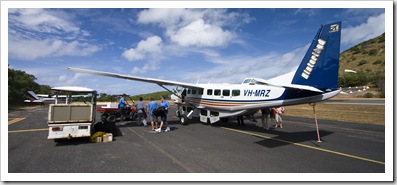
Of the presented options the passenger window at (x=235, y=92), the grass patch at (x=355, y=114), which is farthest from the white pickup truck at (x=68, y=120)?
the grass patch at (x=355, y=114)

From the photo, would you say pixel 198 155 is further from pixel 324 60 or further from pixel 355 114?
pixel 355 114

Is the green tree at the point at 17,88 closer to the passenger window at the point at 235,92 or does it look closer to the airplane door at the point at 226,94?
the airplane door at the point at 226,94

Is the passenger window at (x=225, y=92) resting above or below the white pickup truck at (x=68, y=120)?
above

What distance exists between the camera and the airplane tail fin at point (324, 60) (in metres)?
8.45

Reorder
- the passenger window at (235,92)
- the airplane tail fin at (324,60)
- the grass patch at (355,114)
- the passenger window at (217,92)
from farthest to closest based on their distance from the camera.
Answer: the grass patch at (355,114) → the passenger window at (217,92) → the passenger window at (235,92) → the airplane tail fin at (324,60)

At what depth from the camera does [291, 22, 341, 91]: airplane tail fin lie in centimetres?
845

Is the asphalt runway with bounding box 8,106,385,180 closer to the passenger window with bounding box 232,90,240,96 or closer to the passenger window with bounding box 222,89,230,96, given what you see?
the passenger window with bounding box 232,90,240,96

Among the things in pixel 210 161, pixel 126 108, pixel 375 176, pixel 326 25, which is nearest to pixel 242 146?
pixel 210 161

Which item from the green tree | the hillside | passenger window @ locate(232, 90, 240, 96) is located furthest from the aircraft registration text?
the hillside

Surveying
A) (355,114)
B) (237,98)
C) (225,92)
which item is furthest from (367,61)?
(237,98)

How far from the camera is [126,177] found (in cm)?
509

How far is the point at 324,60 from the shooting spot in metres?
8.65

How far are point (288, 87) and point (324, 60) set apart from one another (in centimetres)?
188

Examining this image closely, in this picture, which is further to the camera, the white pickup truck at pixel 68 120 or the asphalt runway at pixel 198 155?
the white pickup truck at pixel 68 120
